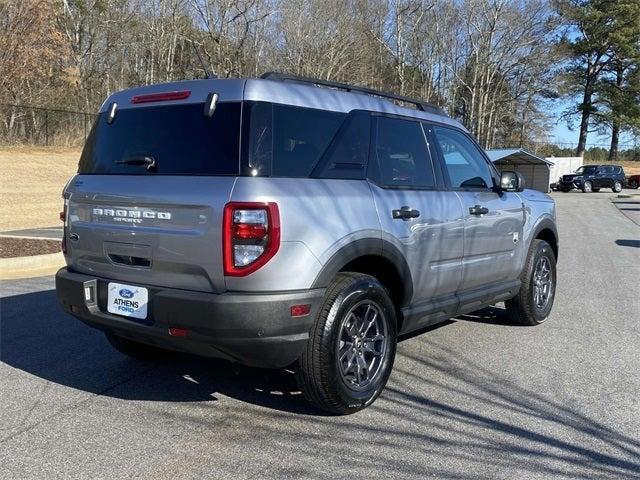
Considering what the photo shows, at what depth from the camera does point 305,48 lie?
3375 cm

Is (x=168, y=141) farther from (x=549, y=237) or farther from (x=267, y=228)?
(x=549, y=237)

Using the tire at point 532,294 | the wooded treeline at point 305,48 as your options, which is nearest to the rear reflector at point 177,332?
the tire at point 532,294

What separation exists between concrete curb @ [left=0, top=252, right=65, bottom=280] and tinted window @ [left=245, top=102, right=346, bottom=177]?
6540 mm

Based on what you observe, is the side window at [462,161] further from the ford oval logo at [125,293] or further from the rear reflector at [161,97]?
the ford oval logo at [125,293]

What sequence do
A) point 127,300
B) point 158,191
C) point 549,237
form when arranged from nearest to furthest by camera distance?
1. point 158,191
2. point 127,300
3. point 549,237

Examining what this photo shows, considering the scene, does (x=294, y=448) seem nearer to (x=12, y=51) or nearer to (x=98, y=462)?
(x=98, y=462)

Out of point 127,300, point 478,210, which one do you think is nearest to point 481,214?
point 478,210

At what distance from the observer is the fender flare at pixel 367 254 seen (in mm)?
3723

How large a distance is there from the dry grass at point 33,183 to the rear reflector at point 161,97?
12.0 meters

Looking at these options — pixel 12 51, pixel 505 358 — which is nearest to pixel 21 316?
pixel 505 358

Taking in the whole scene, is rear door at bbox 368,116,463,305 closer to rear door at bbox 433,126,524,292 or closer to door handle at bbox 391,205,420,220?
door handle at bbox 391,205,420,220

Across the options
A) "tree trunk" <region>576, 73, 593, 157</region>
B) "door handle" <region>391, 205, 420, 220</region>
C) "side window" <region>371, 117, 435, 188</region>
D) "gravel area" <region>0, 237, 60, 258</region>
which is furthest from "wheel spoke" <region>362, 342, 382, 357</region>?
"tree trunk" <region>576, 73, 593, 157</region>

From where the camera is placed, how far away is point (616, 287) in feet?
28.5

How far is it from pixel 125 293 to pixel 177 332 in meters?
0.49
